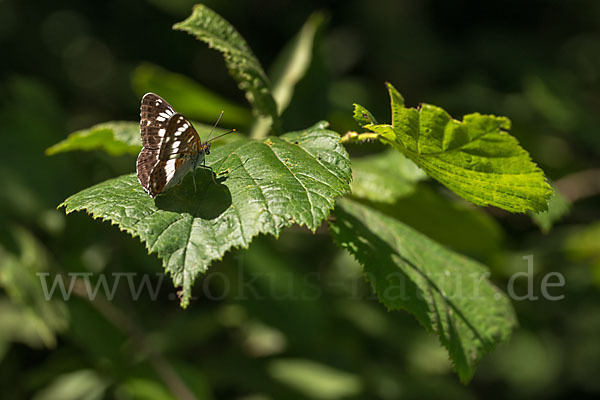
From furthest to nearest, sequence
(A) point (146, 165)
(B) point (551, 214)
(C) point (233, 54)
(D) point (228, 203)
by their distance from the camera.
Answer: (B) point (551, 214) → (C) point (233, 54) → (A) point (146, 165) → (D) point (228, 203)

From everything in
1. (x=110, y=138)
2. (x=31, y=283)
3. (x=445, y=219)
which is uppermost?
(x=110, y=138)

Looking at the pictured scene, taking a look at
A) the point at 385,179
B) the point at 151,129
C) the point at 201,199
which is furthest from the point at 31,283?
the point at 385,179

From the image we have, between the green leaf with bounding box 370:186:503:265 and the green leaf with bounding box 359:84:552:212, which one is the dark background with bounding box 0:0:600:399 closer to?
the green leaf with bounding box 370:186:503:265

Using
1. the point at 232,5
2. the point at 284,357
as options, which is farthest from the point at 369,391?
the point at 232,5

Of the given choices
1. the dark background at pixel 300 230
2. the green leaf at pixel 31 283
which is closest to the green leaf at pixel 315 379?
the dark background at pixel 300 230

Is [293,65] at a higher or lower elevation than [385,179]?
higher

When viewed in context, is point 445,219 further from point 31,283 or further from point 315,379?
point 31,283

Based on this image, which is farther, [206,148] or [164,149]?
[206,148]
